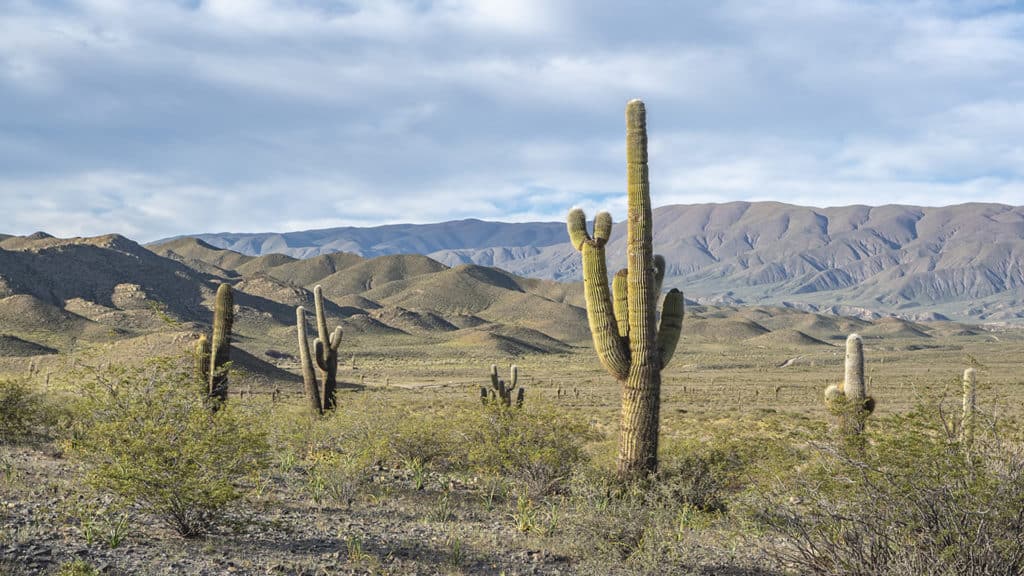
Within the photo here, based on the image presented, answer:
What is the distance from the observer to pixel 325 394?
64.4 ft

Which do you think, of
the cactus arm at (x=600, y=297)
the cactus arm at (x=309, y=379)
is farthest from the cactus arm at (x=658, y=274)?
the cactus arm at (x=309, y=379)

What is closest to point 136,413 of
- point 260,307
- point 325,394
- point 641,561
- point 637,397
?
point 641,561

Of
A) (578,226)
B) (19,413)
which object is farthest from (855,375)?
(19,413)

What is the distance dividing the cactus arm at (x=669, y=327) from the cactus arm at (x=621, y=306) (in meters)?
0.66

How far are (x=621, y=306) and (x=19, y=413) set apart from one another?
12.3m

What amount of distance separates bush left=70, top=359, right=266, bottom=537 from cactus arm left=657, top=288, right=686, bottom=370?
6233mm

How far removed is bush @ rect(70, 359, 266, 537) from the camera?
8180 mm

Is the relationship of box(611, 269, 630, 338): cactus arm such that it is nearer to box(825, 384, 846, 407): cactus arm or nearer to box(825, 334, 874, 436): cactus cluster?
box(825, 334, 874, 436): cactus cluster

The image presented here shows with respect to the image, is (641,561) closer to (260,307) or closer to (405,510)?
(405,510)

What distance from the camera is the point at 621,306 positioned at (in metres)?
12.1

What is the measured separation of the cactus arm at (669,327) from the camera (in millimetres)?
12297

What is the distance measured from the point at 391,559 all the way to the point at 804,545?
4.25 meters

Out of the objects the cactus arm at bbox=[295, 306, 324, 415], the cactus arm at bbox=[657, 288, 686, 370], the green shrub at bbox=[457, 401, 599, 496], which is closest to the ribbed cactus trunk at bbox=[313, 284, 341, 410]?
the cactus arm at bbox=[295, 306, 324, 415]

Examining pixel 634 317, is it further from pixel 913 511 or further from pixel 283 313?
pixel 283 313
